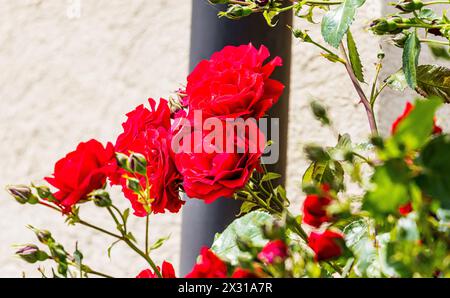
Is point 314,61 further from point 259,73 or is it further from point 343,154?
point 343,154

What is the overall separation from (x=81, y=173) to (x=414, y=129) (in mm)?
307

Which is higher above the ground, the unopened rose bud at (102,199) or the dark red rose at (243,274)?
the unopened rose bud at (102,199)

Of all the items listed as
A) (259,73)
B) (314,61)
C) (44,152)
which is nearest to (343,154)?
(259,73)

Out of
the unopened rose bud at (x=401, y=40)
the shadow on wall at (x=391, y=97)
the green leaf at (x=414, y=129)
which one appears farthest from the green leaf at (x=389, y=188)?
the shadow on wall at (x=391, y=97)

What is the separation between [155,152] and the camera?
0.56 m

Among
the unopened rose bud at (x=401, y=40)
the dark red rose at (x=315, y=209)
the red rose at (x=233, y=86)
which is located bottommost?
the dark red rose at (x=315, y=209)

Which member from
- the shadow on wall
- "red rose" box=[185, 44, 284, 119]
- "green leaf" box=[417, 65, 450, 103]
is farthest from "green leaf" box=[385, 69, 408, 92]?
the shadow on wall

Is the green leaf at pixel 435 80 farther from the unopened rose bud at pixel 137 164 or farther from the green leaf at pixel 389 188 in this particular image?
the green leaf at pixel 389 188

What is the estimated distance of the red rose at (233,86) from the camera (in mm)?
561

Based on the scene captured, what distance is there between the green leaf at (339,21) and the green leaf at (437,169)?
13.9 inches

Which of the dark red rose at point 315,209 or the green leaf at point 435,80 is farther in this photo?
the green leaf at point 435,80

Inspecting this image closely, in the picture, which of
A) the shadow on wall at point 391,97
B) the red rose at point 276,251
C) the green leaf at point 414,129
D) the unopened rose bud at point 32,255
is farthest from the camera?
the shadow on wall at point 391,97

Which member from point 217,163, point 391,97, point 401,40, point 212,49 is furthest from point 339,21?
point 391,97

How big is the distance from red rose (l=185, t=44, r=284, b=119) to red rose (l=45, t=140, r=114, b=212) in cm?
7
